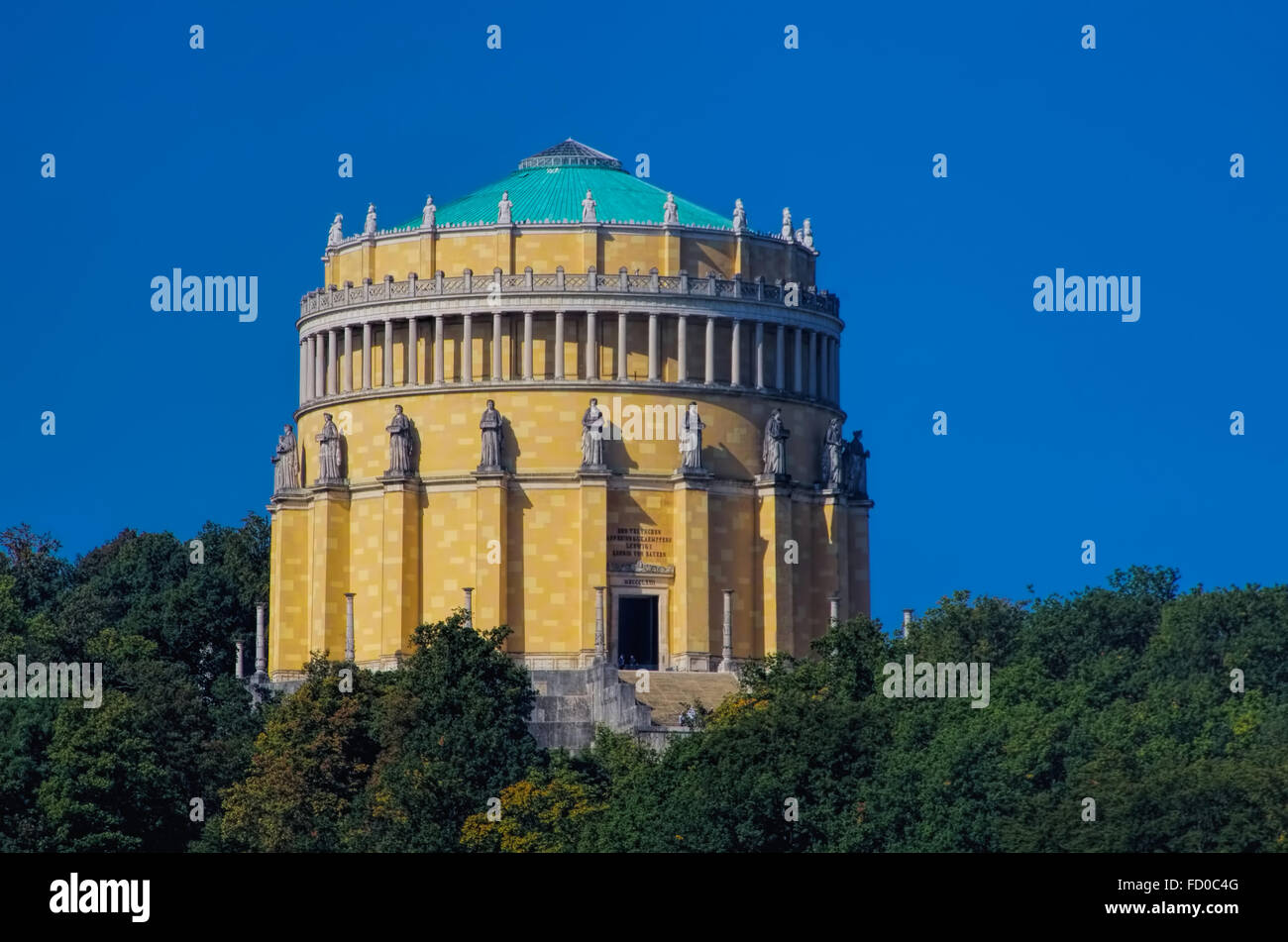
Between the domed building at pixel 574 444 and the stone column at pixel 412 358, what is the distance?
2.6 inches

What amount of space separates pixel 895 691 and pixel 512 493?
54.2 ft

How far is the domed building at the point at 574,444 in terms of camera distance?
11600 cm

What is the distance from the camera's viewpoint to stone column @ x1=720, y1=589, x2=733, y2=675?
11569 centimetres

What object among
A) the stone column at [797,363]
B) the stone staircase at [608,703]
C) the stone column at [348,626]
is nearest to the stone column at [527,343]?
the stone column at [797,363]

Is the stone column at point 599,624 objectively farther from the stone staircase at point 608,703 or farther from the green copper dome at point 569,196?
the green copper dome at point 569,196

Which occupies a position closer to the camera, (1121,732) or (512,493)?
(1121,732)

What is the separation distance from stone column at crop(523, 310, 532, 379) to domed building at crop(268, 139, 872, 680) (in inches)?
2.5

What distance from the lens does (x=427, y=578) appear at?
116938 mm

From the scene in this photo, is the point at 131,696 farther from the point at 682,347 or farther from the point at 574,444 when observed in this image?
the point at 682,347

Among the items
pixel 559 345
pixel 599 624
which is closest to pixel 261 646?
pixel 599 624

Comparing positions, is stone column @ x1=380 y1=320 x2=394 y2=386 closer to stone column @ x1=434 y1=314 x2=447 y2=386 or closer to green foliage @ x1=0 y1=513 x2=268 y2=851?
stone column @ x1=434 y1=314 x2=447 y2=386

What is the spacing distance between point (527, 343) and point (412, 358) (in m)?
3.61
